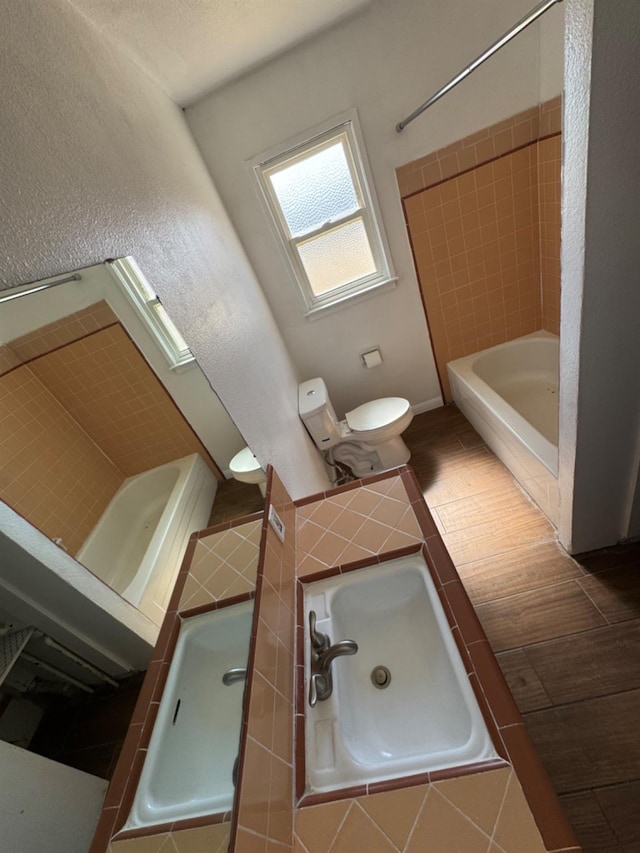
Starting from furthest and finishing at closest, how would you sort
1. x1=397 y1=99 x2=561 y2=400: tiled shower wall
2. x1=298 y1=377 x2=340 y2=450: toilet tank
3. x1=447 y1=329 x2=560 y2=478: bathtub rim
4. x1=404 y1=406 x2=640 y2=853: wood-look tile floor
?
1. x1=298 y1=377 x2=340 y2=450: toilet tank
2. x1=397 y1=99 x2=561 y2=400: tiled shower wall
3. x1=447 y1=329 x2=560 y2=478: bathtub rim
4. x1=404 y1=406 x2=640 y2=853: wood-look tile floor

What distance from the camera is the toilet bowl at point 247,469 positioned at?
3.73 feet

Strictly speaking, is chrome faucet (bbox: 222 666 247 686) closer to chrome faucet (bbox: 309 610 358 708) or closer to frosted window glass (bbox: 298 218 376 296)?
chrome faucet (bbox: 309 610 358 708)

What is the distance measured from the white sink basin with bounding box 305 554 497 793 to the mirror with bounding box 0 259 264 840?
36cm

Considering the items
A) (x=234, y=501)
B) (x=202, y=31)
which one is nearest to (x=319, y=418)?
(x=234, y=501)

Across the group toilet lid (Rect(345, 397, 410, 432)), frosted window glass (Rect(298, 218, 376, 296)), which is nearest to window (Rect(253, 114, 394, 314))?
frosted window glass (Rect(298, 218, 376, 296))

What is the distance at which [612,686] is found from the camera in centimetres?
126

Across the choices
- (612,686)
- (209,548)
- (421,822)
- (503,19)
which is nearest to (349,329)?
(503,19)

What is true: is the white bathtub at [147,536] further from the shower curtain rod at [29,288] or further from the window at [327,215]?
the window at [327,215]

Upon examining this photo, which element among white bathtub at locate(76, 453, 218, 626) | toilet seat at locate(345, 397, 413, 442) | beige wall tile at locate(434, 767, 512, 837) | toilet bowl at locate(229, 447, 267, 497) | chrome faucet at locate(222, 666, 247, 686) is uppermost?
white bathtub at locate(76, 453, 218, 626)

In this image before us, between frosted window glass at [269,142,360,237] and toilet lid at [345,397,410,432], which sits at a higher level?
frosted window glass at [269,142,360,237]

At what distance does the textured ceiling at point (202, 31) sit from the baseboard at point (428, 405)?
2272 mm

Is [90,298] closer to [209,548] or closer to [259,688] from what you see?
[209,548]

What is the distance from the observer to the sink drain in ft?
3.19

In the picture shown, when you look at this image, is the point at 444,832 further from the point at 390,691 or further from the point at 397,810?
the point at 390,691
